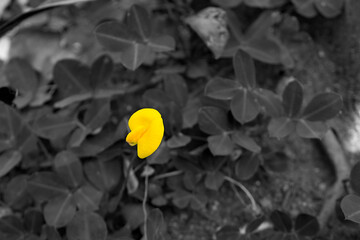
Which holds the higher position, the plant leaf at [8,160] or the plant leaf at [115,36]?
the plant leaf at [115,36]

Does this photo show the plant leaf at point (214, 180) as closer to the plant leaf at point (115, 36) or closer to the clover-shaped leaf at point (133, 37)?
the clover-shaped leaf at point (133, 37)

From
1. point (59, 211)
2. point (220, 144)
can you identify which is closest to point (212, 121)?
point (220, 144)

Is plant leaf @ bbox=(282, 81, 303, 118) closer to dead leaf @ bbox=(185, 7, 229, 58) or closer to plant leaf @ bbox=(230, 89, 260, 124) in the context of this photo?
plant leaf @ bbox=(230, 89, 260, 124)

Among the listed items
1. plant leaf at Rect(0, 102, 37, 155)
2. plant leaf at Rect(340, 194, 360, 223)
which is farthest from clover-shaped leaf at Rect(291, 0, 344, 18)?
plant leaf at Rect(0, 102, 37, 155)

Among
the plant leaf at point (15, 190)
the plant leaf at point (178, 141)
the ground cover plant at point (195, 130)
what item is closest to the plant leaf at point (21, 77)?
the ground cover plant at point (195, 130)

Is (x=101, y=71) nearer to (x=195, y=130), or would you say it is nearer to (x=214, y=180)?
(x=195, y=130)

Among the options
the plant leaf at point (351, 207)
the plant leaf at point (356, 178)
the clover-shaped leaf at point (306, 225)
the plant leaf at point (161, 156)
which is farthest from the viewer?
the plant leaf at point (161, 156)

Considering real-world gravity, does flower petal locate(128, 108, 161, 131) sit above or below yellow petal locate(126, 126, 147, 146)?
above
